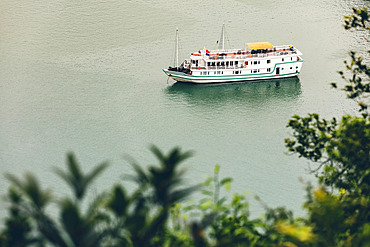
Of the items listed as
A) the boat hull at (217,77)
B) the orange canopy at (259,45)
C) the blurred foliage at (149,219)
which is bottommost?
the blurred foliage at (149,219)

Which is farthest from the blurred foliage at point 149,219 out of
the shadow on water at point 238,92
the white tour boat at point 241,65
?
the white tour boat at point 241,65

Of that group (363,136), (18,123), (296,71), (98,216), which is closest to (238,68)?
(296,71)

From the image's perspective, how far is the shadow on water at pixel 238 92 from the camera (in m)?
32.9

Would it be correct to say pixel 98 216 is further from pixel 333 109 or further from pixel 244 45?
pixel 244 45

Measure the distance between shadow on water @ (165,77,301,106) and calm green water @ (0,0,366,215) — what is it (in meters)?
0.10

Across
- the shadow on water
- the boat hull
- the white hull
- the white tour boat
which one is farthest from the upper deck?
the shadow on water

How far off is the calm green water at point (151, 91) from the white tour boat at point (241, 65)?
616 mm

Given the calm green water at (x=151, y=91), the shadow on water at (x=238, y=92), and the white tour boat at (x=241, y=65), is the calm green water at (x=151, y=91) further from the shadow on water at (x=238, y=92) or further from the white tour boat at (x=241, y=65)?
the white tour boat at (x=241, y=65)

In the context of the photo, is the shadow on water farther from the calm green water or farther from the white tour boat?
the white tour boat

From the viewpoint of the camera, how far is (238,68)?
35.2 m

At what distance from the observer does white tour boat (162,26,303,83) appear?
34812mm

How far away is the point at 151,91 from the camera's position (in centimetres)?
3325

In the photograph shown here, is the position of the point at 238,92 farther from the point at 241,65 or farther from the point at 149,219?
the point at 149,219

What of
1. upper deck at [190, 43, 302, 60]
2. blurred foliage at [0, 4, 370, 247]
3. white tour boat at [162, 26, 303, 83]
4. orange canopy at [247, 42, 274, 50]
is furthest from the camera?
orange canopy at [247, 42, 274, 50]
